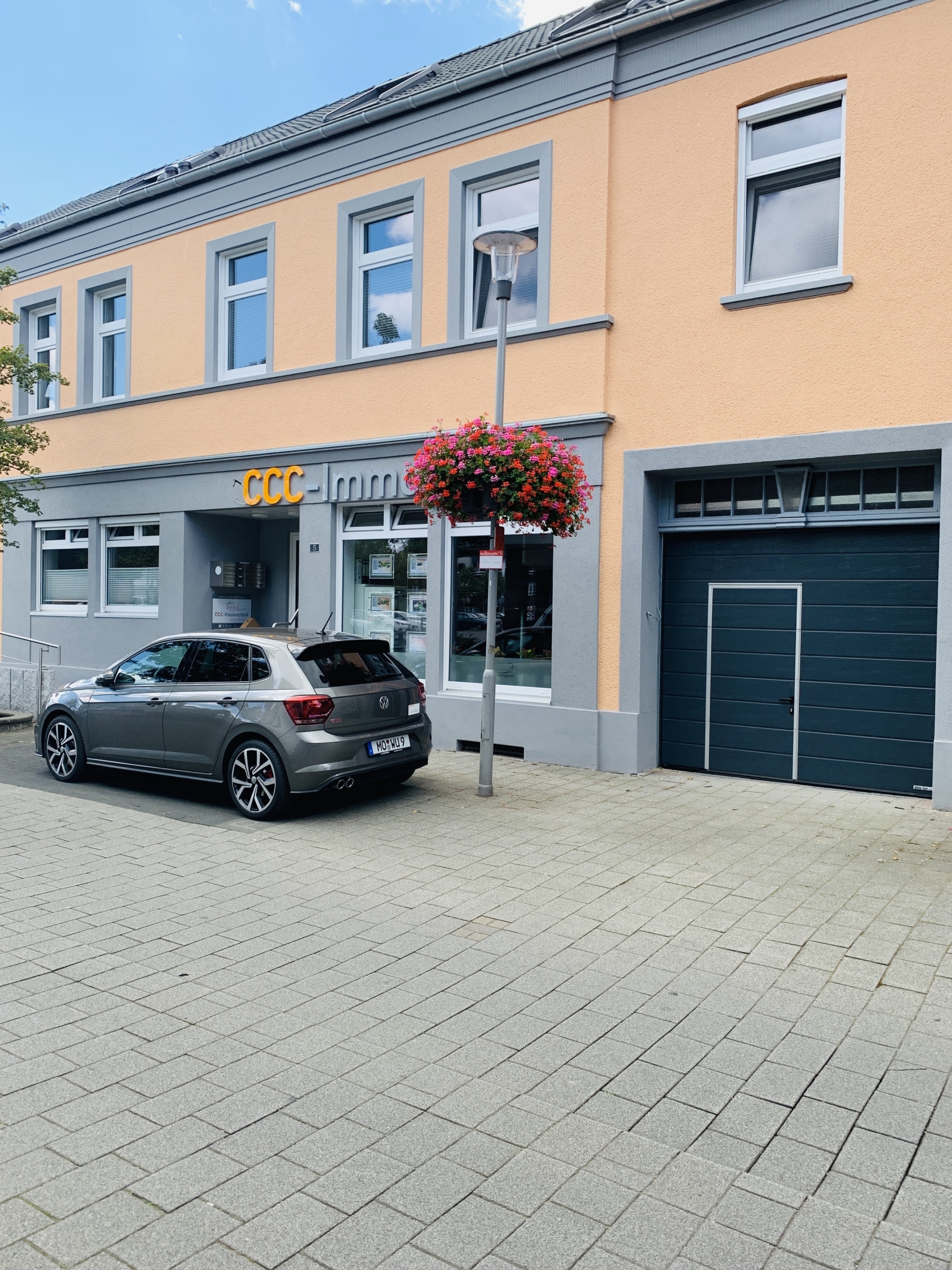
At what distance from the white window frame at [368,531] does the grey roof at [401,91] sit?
465 cm

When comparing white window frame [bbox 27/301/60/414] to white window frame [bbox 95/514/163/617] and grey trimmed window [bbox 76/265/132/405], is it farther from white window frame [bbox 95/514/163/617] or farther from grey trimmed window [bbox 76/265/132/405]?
white window frame [bbox 95/514/163/617]

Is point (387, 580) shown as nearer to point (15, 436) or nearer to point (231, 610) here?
point (231, 610)

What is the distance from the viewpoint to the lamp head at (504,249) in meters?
8.41

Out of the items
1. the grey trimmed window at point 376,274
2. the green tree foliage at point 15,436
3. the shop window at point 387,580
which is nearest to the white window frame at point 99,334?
the green tree foliage at point 15,436

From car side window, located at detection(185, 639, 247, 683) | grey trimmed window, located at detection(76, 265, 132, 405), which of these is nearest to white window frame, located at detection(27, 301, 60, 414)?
grey trimmed window, located at detection(76, 265, 132, 405)

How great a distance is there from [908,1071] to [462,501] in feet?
19.1

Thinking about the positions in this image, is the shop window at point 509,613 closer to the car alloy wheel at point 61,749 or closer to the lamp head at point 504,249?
the lamp head at point 504,249

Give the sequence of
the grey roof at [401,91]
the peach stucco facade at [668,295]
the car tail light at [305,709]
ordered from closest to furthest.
Answer: 1. the car tail light at [305,709]
2. the peach stucco facade at [668,295]
3. the grey roof at [401,91]

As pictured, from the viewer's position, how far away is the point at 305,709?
779 centimetres

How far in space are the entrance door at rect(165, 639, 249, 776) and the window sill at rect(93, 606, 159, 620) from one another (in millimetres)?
6347

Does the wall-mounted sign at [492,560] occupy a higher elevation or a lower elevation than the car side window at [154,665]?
higher

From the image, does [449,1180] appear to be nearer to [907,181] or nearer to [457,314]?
[907,181]

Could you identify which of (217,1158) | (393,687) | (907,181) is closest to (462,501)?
(393,687)

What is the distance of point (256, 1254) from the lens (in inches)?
105
